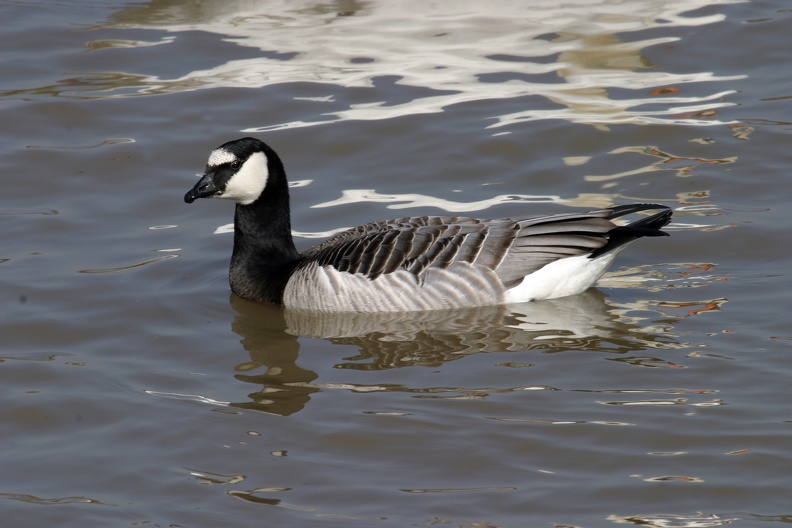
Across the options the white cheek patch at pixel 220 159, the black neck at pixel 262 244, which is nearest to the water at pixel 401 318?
the black neck at pixel 262 244

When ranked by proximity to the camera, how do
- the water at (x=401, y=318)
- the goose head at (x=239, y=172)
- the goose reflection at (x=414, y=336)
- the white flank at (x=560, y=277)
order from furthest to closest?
the goose head at (x=239, y=172) → the white flank at (x=560, y=277) → the goose reflection at (x=414, y=336) → the water at (x=401, y=318)

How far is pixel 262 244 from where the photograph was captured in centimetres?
955

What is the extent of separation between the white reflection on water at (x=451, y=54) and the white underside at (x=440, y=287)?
388 centimetres

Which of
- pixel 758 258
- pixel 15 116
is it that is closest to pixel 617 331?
pixel 758 258

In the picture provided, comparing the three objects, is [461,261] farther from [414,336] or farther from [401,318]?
[414,336]

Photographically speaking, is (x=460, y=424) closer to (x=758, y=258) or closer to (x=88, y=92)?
(x=758, y=258)

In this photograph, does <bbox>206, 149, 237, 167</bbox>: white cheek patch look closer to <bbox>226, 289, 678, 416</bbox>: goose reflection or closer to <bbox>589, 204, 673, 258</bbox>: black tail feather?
<bbox>226, 289, 678, 416</bbox>: goose reflection

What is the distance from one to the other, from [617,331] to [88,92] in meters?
8.01

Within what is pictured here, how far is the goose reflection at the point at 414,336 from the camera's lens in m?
7.84

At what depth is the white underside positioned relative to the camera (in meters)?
8.84

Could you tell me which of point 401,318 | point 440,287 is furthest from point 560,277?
point 401,318

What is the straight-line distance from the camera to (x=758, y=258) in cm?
941

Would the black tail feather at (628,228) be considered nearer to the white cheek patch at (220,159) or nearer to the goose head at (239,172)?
the goose head at (239,172)

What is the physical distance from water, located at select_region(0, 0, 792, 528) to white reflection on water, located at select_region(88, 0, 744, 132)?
5 cm
